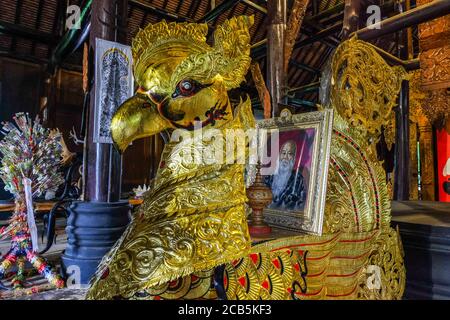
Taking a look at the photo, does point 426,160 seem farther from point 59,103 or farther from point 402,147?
point 59,103

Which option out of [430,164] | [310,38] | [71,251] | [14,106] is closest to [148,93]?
[71,251]

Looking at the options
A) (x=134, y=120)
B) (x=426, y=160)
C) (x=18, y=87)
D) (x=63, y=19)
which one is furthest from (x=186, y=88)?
(x=18, y=87)

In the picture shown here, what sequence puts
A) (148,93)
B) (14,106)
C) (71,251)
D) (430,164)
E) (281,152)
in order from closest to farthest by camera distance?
(148,93)
(281,152)
(71,251)
(430,164)
(14,106)

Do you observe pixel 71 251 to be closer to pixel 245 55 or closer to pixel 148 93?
pixel 148 93

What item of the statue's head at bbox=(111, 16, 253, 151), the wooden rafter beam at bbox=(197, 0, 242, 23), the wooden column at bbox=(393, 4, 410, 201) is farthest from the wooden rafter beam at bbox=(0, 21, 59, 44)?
the wooden column at bbox=(393, 4, 410, 201)

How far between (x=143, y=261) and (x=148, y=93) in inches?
20.3

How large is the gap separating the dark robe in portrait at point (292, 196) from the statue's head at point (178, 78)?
50 centimetres

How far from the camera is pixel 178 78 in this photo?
908 millimetres

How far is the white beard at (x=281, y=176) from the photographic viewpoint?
136cm

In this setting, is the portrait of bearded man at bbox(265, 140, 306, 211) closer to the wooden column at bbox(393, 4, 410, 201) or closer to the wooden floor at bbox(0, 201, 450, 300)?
the wooden floor at bbox(0, 201, 450, 300)

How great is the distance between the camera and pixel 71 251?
3.01m

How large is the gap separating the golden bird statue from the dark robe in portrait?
0.43ft

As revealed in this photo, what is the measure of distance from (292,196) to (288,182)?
82 mm

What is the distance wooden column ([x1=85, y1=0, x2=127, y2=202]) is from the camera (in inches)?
119
